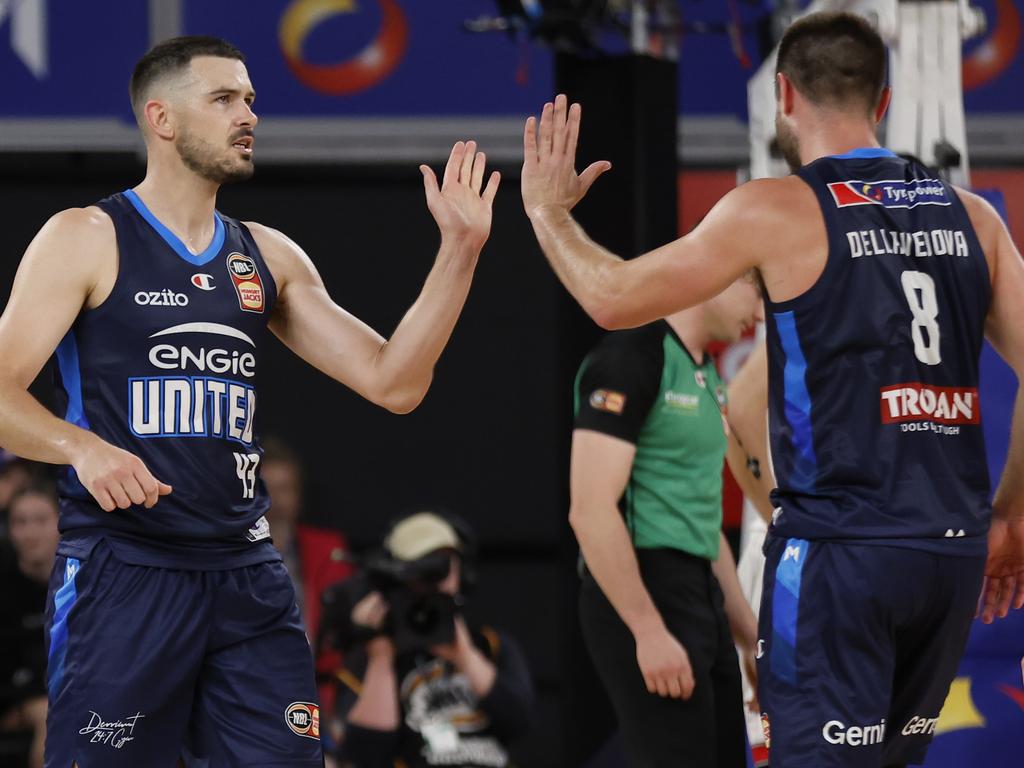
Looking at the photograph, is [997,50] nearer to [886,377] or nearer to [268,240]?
[268,240]

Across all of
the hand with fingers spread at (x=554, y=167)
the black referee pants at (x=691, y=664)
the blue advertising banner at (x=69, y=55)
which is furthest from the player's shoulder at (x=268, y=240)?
the blue advertising banner at (x=69, y=55)

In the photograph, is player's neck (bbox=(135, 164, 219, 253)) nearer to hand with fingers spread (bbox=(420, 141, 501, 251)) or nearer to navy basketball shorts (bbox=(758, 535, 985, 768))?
hand with fingers spread (bbox=(420, 141, 501, 251))

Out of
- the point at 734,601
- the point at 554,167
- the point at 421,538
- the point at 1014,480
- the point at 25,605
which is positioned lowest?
the point at 25,605

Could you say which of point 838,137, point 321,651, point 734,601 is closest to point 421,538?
point 321,651

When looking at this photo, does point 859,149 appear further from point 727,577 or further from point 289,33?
point 289,33

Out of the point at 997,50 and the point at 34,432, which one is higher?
the point at 997,50

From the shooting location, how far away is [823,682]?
321 cm

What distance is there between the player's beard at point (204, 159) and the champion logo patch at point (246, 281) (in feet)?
0.67

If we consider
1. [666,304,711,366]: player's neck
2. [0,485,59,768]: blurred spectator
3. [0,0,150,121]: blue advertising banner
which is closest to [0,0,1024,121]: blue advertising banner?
[0,0,150,121]: blue advertising banner

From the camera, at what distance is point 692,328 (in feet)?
15.6

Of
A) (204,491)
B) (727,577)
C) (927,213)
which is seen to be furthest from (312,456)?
(927,213)

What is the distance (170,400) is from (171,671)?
0.61 meters

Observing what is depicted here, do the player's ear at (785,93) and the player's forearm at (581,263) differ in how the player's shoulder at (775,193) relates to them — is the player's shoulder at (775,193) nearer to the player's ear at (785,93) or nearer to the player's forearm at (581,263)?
the player's ear at (785,93)
